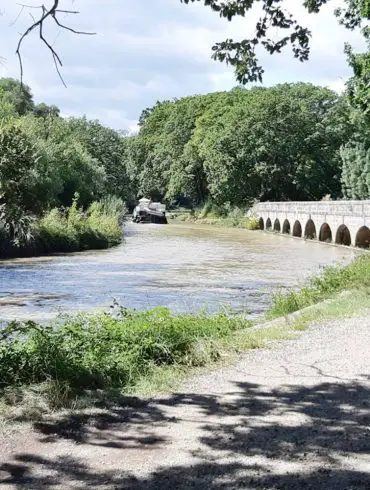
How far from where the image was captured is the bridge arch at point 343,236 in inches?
1654

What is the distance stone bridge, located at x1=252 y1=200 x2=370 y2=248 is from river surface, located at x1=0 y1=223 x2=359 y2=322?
5.61 feet

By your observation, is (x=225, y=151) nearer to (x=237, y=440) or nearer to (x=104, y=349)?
(x=104, y=349)

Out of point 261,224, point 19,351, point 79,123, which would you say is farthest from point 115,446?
point 79,123

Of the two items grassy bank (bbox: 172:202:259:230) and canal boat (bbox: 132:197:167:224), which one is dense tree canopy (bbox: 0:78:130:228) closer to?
canal boat (bbox: 132:197:167:224)

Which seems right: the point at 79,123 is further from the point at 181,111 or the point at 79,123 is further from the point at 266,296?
the point at 266,296

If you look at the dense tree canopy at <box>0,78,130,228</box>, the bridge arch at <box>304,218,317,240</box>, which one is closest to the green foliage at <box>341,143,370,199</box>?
the bridge arch at <box>304,218,317,240</box>

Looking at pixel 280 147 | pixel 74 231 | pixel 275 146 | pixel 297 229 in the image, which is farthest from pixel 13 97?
pixel 297 229

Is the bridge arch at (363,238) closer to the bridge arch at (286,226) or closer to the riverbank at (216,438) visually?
the bridge arch at (286,226)

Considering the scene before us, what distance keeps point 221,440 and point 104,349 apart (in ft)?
9.07

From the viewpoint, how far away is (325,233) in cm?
4684

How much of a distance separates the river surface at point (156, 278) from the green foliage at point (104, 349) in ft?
15.1

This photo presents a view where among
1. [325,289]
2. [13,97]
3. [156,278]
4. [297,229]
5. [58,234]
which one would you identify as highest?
[13,97]

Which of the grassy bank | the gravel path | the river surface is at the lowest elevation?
the river surface

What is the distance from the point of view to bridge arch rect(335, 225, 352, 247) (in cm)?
4200
